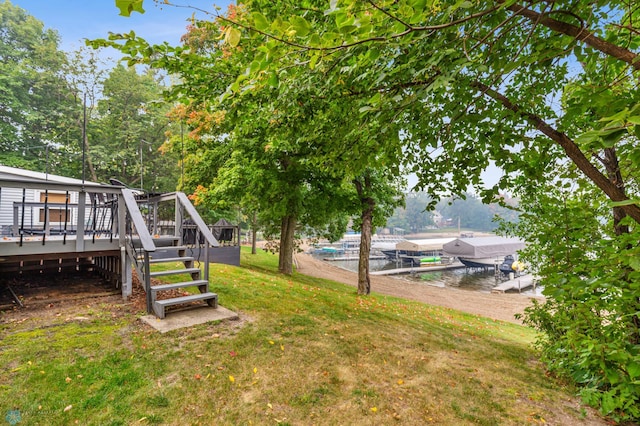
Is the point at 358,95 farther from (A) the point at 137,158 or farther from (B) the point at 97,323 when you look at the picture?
(A) the point at 137,158

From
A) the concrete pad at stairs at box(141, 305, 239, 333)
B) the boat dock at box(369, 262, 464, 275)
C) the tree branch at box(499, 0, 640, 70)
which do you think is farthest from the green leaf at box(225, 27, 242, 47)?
the boat dock at box(369, 262, 464, 275)

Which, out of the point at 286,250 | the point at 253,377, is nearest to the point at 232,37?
the point at 253,377

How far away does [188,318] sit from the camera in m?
4.46

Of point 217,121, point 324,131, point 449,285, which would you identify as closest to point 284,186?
point 217,121

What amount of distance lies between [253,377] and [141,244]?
286cm

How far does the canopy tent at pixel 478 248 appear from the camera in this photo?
32.0 m

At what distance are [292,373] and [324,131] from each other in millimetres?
3397

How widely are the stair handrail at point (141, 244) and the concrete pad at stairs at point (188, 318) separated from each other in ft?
1.23

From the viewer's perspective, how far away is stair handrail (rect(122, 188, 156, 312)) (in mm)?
4305

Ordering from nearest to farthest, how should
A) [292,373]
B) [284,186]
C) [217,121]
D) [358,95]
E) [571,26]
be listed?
[571,26]
[292,373]
[358,95]
[217,121]
[284,186]

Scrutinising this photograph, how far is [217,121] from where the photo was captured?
9.71m

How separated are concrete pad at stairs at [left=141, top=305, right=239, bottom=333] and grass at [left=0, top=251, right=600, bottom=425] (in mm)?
145

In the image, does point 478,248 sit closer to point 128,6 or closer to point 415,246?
point 415,246

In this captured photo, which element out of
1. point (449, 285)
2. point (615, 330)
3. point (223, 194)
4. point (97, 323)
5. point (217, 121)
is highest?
point (217, 121)
